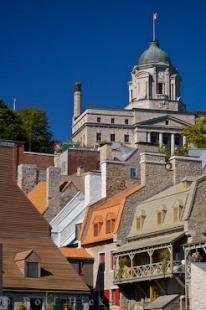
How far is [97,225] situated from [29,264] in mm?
8448

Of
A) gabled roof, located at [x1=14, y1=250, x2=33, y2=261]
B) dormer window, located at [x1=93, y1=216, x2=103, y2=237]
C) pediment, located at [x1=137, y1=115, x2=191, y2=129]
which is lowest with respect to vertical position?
gabled roof, located at [x1=14, y1=250, x2=33, y2=261]

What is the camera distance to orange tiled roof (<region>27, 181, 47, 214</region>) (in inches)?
2933

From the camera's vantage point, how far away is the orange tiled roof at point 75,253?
6319 centimetres

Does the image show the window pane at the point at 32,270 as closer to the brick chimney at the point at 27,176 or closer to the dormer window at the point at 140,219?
the dormer window at the point at 140,219

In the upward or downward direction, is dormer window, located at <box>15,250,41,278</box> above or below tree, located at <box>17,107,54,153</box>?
below

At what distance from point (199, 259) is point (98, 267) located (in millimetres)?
11574

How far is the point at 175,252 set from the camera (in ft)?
182

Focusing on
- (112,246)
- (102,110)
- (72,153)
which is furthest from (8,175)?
(102,110)

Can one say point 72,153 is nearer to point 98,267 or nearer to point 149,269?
point 98,267

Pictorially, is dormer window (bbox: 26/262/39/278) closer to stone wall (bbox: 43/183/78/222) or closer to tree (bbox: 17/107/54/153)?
stone wall (bbox: 43/183/78/222)

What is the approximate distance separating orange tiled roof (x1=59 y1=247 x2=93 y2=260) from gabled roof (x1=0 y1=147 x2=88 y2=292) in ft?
7.65

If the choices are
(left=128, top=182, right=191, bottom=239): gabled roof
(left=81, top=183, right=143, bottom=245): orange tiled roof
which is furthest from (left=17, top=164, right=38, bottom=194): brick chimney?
(left=128, top=182, right=191, bottom=239): gabled roof

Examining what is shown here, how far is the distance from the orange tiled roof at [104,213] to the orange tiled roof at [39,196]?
27.3 ft

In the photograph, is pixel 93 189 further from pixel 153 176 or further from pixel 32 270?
pixel 32 270
